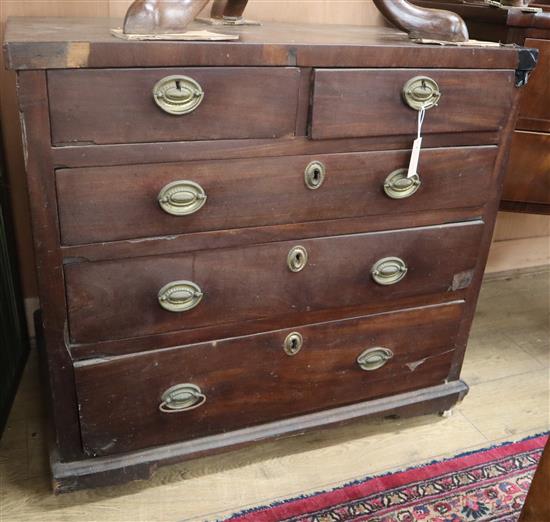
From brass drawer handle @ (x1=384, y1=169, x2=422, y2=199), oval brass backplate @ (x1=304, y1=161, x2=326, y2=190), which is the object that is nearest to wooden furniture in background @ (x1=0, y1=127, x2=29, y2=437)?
oval brass backplate @ (x1=304, y1=161, x2=326, y2=190)

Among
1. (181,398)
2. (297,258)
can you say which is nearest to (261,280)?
(297,258)

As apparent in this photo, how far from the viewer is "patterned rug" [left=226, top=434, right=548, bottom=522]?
A: 130 centimetres

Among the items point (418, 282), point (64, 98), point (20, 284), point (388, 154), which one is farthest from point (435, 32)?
point (20, 284)

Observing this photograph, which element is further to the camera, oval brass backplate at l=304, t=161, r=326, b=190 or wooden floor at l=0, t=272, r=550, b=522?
wooden floor at l=0, t=272, r=550, b=522

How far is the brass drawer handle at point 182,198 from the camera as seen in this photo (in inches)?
40.9

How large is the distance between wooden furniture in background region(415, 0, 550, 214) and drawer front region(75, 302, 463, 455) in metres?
0.32

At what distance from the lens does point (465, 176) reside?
1.26 m

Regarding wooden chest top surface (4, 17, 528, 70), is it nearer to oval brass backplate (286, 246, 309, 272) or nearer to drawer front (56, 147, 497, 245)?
drawer front (56, 147, 497, 245)

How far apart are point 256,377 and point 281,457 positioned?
255 millimetres

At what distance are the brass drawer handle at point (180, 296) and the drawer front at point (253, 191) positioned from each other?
0.35 ft

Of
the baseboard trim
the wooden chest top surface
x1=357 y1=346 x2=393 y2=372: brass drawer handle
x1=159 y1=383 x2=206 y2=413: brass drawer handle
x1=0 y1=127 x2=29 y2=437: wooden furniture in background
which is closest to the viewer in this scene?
the wooden chest top surface

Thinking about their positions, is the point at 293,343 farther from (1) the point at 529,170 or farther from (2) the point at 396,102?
(1) the point at 529,170

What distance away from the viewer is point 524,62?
3.88 feet

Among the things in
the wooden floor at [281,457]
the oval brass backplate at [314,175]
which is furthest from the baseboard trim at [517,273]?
the oval brass backplate at [314,175]
